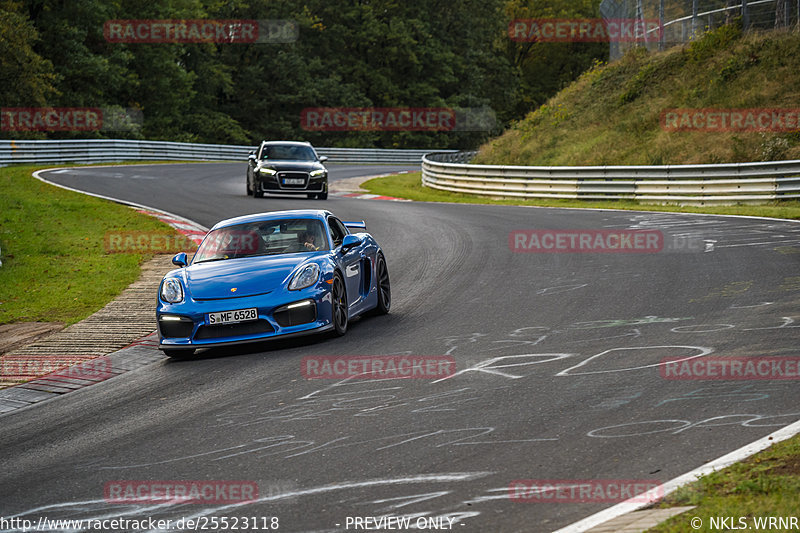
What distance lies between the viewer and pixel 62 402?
313 inches

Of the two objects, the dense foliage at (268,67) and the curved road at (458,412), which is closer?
the curved road at (458,412)

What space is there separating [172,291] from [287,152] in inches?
706

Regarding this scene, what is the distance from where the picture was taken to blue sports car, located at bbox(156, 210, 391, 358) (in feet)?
29.8

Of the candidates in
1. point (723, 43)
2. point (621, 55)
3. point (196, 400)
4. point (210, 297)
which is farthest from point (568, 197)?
point (196, 400)

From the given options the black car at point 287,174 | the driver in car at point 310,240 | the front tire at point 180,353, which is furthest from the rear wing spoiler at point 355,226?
the black car at point 287,174

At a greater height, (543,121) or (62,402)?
(543,121)

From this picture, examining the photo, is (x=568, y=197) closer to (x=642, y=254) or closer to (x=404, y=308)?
(x=642, y=254)

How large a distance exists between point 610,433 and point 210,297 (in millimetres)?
4701

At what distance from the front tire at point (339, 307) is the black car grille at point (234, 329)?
0.71m

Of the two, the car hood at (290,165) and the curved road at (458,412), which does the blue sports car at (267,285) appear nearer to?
the curved road at (458,412)

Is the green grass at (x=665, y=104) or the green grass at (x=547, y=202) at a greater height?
the green grass at (x=665, y=104)

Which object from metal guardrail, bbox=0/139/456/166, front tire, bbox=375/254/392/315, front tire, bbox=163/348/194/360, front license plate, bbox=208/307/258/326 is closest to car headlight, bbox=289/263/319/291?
front license plate, bbox=208/307/258/326

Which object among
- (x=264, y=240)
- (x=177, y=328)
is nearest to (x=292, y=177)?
(x=264, y=240)

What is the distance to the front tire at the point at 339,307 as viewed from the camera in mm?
9492
